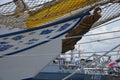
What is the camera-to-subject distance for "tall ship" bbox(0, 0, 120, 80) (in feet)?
20.8

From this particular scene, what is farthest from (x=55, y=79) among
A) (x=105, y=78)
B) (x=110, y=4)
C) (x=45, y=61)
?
(x=110, y=4)

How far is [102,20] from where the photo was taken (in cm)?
668

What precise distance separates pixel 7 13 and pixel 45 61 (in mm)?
1089

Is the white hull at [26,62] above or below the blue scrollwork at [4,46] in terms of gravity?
below

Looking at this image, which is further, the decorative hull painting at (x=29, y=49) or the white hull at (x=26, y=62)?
the white hull at (x=26, y=62)

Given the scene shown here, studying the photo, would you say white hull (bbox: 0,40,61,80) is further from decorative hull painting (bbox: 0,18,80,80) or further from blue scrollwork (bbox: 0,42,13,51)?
blue scrollwork (bbox: 0,42,13,51)

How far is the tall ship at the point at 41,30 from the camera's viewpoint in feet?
20.8

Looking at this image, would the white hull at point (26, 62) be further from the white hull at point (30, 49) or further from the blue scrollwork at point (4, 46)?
the blue scrollwork at point (4, 46)

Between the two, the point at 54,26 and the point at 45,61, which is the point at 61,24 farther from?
the point at 45,61

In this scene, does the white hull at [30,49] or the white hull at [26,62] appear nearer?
the white hull at [30,49]

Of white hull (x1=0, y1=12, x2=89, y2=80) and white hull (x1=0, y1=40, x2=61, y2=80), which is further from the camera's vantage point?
white hull (x1=0, y1=40, x2=61, y2=80)

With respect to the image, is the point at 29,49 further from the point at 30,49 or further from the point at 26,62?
the point at 26,62

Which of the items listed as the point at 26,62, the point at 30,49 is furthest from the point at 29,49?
the point at 26,62

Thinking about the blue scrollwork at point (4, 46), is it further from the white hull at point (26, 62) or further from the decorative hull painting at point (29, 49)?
the white hull at point (26, 62)
